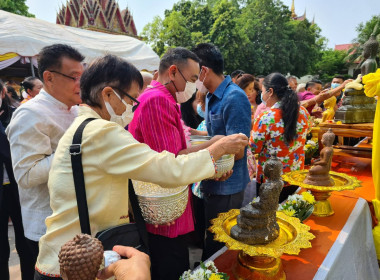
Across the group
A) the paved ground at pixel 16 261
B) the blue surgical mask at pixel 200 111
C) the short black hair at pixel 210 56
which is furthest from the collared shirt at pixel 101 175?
the blue surgical mask at pixel 200 111

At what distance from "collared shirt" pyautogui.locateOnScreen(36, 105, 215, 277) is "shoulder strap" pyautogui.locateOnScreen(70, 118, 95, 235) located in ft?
0.06

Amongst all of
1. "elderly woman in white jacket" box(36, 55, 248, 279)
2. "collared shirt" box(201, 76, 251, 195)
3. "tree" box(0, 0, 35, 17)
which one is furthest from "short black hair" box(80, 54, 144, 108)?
"tree" box(0, 0, 35, 17)

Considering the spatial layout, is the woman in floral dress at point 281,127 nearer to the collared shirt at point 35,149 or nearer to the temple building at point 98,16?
the collared shirt at point 35,149

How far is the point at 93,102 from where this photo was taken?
3.60 feet

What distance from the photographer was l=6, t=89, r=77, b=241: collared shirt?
4.61 ft

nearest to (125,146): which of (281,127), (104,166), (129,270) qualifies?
(104,166)

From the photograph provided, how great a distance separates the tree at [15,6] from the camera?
58.9ft

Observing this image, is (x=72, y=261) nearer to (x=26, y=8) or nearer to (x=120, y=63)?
(x=120, y=63)

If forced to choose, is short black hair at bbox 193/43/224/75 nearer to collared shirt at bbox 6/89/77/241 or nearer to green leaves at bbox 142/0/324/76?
collared shirt at bbox 6/89/77/241

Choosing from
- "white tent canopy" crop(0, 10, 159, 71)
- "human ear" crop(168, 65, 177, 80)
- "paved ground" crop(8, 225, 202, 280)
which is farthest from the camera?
"white tent canopy" crop(0, 10, 159, 71)

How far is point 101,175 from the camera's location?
3.15 feet

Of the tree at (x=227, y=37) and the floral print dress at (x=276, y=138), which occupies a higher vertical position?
the tree at (x=227, y=37)

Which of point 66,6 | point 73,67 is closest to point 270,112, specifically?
point 73,67

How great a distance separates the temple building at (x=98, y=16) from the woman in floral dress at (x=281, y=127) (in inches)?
730
